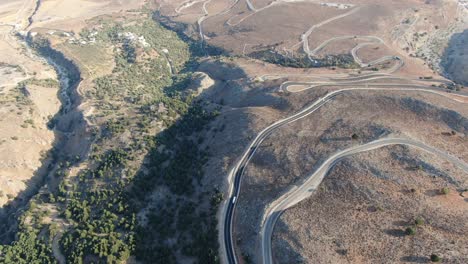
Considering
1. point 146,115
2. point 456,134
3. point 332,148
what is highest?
point 456,134

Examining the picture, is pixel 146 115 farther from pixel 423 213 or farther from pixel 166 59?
pixel 423 213

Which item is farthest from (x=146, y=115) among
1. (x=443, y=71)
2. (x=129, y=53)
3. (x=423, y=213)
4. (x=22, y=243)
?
(x=443, y=71)

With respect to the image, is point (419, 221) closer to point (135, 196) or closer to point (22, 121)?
point (135, 196)

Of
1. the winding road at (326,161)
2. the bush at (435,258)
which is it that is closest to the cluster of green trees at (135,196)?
the winding road at (326,161)

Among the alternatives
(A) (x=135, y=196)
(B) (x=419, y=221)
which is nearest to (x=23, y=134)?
(A) (x=135, y=196)

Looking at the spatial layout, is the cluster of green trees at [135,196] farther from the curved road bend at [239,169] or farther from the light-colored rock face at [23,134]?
the light-colored rock face at [23,134]
